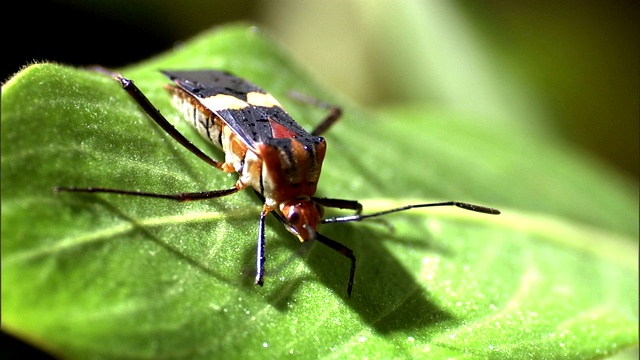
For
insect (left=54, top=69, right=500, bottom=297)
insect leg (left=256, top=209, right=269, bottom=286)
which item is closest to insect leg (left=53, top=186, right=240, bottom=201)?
insect (left=54, top=69, right=500, bottom=297)

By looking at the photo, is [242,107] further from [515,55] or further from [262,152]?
[515,55]

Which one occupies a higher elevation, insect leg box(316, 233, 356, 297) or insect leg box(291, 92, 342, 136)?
insect leg box(291, 92, 342, 136)

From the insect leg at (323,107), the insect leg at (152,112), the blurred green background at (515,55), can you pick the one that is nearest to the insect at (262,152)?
the insect leg at (152,112)

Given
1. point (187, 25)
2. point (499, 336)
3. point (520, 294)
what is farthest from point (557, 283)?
point (187, 25)

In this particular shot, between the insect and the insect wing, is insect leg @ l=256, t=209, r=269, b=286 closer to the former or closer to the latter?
the insect

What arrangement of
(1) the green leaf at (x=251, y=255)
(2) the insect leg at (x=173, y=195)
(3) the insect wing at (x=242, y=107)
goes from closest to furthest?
(1) the green leaf at (x=251, y=255)
(2) the insect leg at (x=173, y=195)
(3) the insect wing at (x=242, y=107)

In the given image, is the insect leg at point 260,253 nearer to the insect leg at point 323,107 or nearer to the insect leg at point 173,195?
the insect leg at point 173,195

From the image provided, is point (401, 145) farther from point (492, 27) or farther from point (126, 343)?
point (492, 27)
